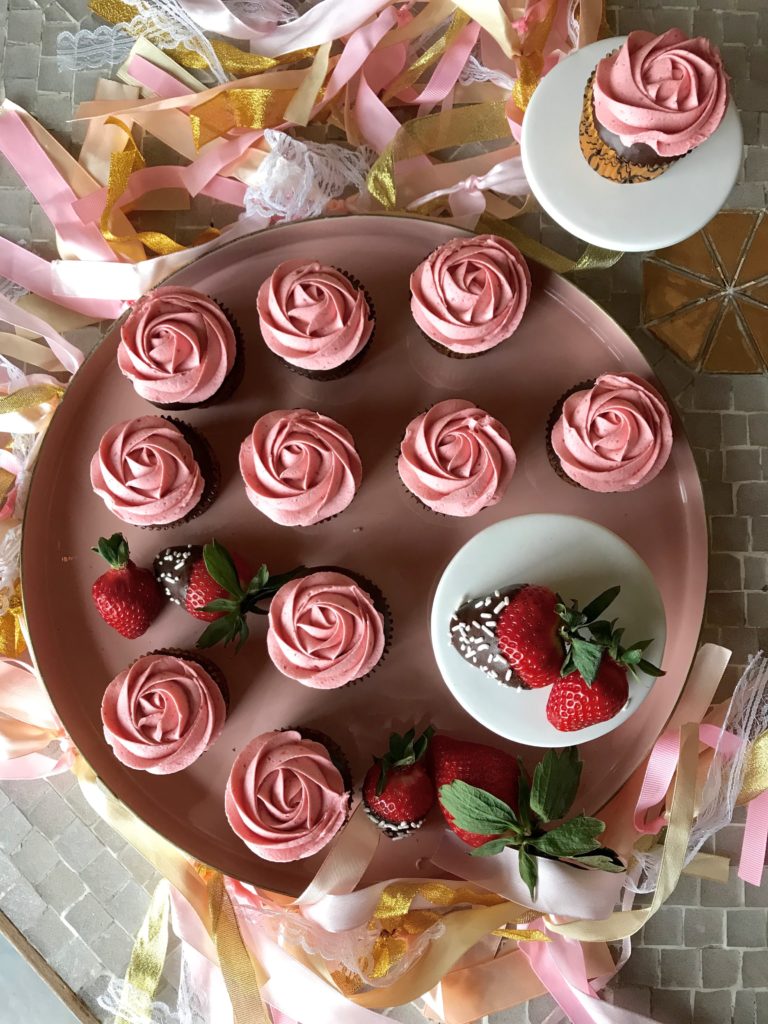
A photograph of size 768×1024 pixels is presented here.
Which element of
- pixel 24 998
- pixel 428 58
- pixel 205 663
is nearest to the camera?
pixel 205 663

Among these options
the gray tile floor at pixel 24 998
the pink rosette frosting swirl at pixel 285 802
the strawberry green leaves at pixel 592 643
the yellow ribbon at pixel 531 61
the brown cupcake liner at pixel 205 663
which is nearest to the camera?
the strawberry green leaves at pixel 592 643

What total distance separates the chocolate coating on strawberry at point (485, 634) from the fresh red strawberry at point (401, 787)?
0.55 feet

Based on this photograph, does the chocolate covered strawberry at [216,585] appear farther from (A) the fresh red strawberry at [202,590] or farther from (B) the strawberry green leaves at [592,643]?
(B) the strawberry green leaves at [592,643]

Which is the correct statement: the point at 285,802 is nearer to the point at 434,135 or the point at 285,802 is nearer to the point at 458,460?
the point at 458,460

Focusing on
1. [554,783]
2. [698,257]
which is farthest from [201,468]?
[698,257]

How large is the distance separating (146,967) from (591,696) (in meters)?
0.90

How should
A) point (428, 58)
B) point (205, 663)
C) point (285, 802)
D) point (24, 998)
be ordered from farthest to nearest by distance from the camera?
1. point (24, 998)
2. point (428, 58)
3. point (205, 663)
4. point (285, 802)

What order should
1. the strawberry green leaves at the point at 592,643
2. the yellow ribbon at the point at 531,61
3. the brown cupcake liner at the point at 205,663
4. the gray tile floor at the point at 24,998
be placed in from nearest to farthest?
the strawberry green leaves at the point at 592,643
the brown cupcake liner at the point at 205,663
the yellow ribbon at the point at 531,61
the gray tile floor at the point at 24,998

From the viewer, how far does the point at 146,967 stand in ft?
4.71

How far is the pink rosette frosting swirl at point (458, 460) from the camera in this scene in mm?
1242

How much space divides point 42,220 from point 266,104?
0.45 m

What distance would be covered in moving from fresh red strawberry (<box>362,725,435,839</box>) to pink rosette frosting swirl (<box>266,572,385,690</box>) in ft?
0.48

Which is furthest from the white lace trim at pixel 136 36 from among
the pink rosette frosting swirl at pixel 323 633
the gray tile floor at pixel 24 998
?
the gray tile floor at pixel 24 998

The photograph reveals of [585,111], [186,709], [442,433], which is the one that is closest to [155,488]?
[186,709]
